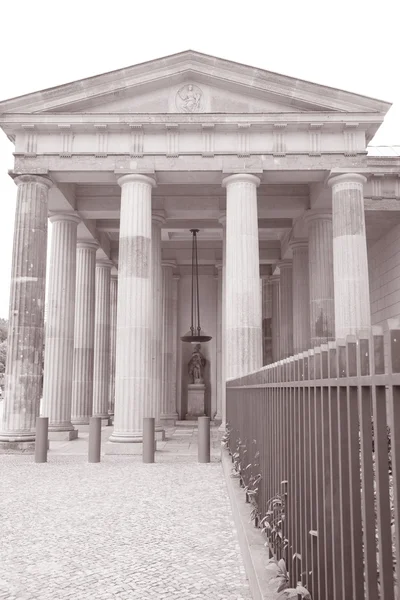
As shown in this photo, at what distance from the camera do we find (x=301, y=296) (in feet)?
96.4

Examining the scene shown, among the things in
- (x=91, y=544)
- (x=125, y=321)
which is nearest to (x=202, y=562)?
(x=91, y=544)

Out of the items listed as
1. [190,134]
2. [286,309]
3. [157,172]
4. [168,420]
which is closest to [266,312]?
[286,309]

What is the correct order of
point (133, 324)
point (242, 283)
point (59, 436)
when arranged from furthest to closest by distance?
point (59, 436), point (242, 283), point (133, 324)

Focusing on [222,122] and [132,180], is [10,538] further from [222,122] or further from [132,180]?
[222,122]

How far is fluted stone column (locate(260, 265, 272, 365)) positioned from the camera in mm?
37688

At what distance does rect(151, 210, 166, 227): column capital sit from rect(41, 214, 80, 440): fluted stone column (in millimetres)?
3572

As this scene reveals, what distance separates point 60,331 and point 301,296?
1250 cm

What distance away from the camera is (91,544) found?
25.1ft

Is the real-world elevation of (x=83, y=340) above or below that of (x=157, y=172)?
below

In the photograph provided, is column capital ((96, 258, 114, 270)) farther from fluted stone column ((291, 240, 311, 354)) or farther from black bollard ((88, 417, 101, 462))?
black bollard ((88, 417, 101, 462))

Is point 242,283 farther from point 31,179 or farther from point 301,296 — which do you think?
point 301,296

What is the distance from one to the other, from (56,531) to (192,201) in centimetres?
1974

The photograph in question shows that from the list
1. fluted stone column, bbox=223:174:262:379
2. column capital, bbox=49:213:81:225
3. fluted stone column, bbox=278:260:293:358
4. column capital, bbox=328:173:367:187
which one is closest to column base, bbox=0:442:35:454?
fluted stone column, bbox=223:174:262:379

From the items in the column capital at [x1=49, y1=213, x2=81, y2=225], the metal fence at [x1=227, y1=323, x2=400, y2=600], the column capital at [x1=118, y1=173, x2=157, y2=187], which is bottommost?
the metal fence at [x1=227, y1=323, x2=400, y2=600]
